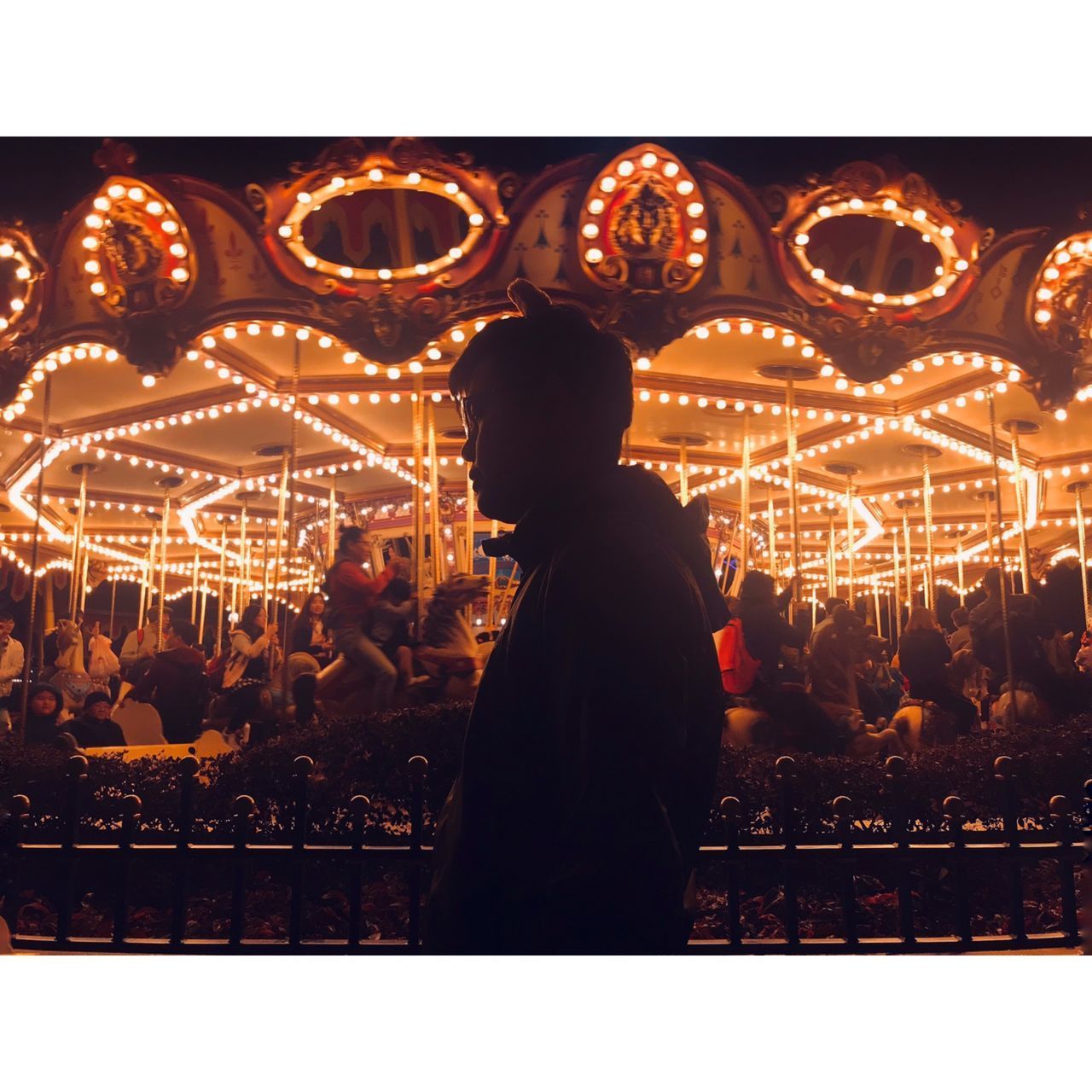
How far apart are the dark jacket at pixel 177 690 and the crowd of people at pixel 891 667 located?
283 cm

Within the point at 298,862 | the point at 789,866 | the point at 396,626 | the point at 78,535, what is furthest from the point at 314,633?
the point at 789,866

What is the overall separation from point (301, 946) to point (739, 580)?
332 cm

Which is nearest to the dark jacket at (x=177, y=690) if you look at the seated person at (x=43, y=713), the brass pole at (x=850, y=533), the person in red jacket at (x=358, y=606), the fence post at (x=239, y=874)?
the seated person at (x=43, y=713)

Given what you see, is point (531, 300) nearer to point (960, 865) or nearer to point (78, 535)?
point (960, 865)

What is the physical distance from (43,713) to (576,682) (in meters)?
4.38

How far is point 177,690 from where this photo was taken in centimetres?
596

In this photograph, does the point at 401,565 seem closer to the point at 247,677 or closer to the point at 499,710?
the point at 247,677

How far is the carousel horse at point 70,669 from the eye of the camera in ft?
18.8

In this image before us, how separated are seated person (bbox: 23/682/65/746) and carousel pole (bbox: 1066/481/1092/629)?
546 cm

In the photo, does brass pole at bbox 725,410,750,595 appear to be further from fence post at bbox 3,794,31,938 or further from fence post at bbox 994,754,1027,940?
fence post at bbox 3,794,31,938

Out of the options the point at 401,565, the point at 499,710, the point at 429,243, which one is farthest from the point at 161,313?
the point at 499,710

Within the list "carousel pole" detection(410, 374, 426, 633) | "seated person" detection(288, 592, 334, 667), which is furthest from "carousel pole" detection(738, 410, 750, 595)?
"seated person" detection(288, 592, 334, 667)

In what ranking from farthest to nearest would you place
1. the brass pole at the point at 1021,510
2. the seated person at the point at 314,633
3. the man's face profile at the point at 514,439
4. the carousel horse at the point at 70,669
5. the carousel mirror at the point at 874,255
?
1. the brass pole at the point at 1021,510
2. the seated person at the point at 314,633
3. the carousel horse at the point at 70,669
4. the carousel mirror at the point at 874,255
5. the man's face profile at the point at 514,439

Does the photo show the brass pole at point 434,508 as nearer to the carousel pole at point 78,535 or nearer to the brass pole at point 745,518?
the brass pole at point 745,518
